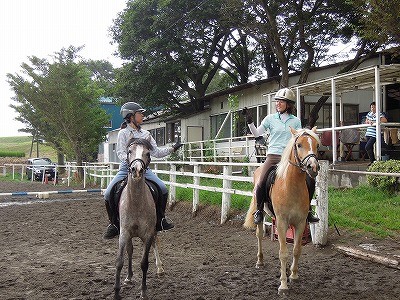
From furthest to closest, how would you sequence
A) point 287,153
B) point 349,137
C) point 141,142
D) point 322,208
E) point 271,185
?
1. point 349,137
2. point 322,208
3. point 271,185
4. point 287,153
5. point 141,142

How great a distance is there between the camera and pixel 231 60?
107 ft

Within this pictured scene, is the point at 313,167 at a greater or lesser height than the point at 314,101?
lesser

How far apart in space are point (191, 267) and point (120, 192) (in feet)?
6.13

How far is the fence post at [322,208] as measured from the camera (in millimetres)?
7414

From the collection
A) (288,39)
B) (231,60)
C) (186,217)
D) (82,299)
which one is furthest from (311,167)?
(231,60)

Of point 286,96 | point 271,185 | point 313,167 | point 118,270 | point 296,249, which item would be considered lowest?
point 118,270

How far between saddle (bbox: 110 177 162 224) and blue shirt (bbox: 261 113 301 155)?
1.79 meters

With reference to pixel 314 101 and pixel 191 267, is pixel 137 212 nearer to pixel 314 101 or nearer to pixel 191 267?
pixel 191 267

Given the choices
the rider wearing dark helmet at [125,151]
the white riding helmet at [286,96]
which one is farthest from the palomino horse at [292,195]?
the rider wearing dark helmet at [125,151]

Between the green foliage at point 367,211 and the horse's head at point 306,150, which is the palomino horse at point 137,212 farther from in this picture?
the green foliage at point 367,211

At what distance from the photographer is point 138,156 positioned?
16.6ft

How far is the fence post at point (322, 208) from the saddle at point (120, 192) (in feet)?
10.2

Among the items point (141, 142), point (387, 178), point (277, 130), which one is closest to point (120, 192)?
point (141, 142)

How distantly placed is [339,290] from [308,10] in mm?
20113
